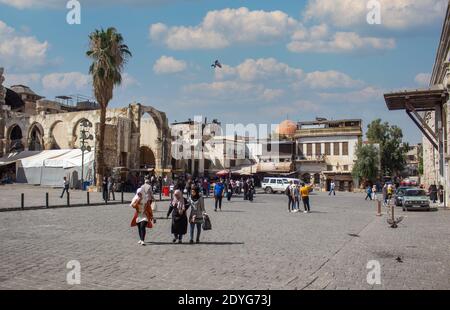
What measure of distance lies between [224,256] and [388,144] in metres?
56.4

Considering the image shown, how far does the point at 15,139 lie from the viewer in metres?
48.5

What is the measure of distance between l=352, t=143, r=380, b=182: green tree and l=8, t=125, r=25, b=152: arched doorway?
40144 mm

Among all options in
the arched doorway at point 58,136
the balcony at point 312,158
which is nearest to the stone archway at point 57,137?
the arched doorway at point 58,136

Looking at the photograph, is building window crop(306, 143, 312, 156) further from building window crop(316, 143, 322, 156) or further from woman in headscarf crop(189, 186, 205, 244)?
woman in headscarf crop(189, 186, 205, 244)

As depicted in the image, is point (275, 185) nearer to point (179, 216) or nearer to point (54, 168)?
point (54, 168)

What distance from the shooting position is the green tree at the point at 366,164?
55219mm

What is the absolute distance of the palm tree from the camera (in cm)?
3353

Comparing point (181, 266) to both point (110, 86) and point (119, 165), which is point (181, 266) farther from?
point (119, 165)

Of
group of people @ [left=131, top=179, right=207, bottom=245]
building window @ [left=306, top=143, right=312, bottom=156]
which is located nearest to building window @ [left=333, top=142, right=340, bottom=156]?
building window @ [left=306, top=143, right=312, bottom=156]

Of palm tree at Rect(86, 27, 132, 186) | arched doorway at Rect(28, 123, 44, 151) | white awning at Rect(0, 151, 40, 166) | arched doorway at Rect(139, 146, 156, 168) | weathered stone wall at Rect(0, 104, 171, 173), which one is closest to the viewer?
palm tree at Rect(86, 27, 132, 186)

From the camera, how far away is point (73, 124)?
43.9 m

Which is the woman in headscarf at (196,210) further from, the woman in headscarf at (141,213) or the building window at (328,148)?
the building window at (328,148)

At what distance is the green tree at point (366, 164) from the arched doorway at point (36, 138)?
38.1 meters

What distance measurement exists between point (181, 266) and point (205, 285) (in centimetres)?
150
